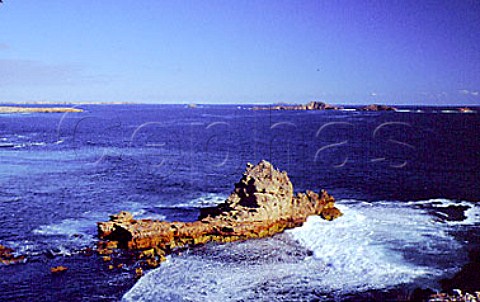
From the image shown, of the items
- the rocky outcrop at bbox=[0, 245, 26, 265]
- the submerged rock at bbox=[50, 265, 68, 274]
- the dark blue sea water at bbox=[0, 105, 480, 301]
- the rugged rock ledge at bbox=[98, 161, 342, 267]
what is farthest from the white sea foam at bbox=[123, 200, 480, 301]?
the rocky outcrop at bbox=[0, 245, 26, 265]

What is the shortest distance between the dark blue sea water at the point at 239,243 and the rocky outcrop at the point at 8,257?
60 cm

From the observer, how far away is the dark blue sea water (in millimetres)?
23062

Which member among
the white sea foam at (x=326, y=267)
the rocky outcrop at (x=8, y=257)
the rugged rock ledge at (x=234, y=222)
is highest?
the rugged rock ledge at (x=234, y=222)

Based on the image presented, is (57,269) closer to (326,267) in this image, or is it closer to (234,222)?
(234,222)

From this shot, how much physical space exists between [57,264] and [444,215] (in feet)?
98.5

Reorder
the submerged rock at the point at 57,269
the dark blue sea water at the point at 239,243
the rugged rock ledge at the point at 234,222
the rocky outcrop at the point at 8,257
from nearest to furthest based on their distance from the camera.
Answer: the dark blue sea water at the point at 239,243, the submerged rock at the point at 57,269, the rocky outcrop at the point at 8,257, the rugged rock ledge at the point at 234,222

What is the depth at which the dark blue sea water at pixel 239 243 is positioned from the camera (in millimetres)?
23062

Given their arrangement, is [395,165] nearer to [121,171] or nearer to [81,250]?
[121,171]

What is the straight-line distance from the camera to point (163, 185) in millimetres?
48062

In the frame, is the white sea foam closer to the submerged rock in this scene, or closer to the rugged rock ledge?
the rugged rock ledge

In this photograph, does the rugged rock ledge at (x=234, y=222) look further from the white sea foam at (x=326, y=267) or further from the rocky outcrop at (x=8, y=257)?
the rocky outcrop at (x=8, y=257)

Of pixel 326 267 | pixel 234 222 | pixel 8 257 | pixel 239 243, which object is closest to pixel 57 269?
pixel 8 257

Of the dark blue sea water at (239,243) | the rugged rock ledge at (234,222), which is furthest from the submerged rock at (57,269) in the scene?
the rugged rock ledge at (234,222)

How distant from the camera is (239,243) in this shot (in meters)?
29.2
